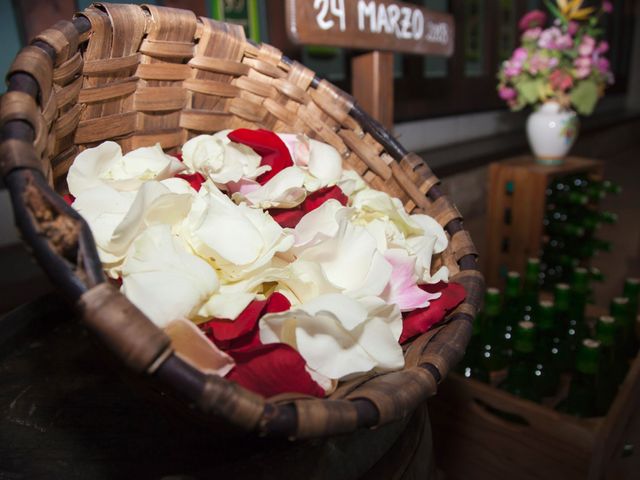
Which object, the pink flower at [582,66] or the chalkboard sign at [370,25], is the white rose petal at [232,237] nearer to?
the chalkboard sign at [370,25]

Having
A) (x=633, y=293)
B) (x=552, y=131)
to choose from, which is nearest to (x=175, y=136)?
(x=633, y=293)

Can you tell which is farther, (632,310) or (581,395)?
(632,310)

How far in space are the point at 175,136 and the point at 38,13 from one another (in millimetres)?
864

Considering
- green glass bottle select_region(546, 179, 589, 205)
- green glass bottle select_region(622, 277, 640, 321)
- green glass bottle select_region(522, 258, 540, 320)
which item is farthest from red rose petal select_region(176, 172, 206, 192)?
green glass bottle select_region(546, 179, 589, 205)

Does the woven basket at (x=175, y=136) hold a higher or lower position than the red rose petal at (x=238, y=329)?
higher

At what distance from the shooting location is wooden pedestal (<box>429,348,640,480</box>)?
0.89m

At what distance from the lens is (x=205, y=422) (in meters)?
0.37

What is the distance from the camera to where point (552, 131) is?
6.98 ft

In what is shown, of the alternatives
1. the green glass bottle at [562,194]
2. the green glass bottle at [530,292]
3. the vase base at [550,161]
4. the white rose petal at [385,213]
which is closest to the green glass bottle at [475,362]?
the green glass bottle at [530,292]

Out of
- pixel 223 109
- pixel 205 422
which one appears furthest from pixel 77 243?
pixel 223 109

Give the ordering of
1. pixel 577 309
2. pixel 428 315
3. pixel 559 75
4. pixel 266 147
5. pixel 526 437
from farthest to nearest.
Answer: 1. pixel 559 75
2. pixel 577 309
3. pixel 526 437
4. pixel 266 147
5. pixel 428 315

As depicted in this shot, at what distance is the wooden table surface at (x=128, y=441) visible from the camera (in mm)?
412

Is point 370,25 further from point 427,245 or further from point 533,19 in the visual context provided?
point 533,19

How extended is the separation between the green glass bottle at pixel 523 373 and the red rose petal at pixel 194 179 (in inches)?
32.2
